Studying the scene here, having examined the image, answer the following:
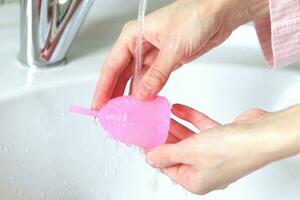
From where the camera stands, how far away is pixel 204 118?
22.0 inches

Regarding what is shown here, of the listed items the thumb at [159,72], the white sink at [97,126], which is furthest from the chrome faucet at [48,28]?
the thumb at [159,72]

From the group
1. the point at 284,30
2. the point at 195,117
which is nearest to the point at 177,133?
the point at 195,117

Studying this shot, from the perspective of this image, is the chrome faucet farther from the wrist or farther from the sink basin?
the wrist

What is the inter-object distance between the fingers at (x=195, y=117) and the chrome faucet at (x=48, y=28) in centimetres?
16

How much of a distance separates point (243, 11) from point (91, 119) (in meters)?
0.19

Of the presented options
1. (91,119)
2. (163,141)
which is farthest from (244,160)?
(91,119)

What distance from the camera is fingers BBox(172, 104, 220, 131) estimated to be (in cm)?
56

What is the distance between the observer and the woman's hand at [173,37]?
1.82ft

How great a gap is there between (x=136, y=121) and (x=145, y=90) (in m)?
0.04

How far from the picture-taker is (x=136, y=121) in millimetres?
492

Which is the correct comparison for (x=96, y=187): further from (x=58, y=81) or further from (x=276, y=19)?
(x=276, y=19)

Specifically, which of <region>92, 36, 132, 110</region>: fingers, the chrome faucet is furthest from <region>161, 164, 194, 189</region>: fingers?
the chrome faucet

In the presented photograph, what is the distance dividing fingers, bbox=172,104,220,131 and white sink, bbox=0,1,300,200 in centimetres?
11

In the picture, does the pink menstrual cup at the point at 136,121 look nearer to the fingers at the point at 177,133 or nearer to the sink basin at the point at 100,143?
the fingers at the point at 177,133
